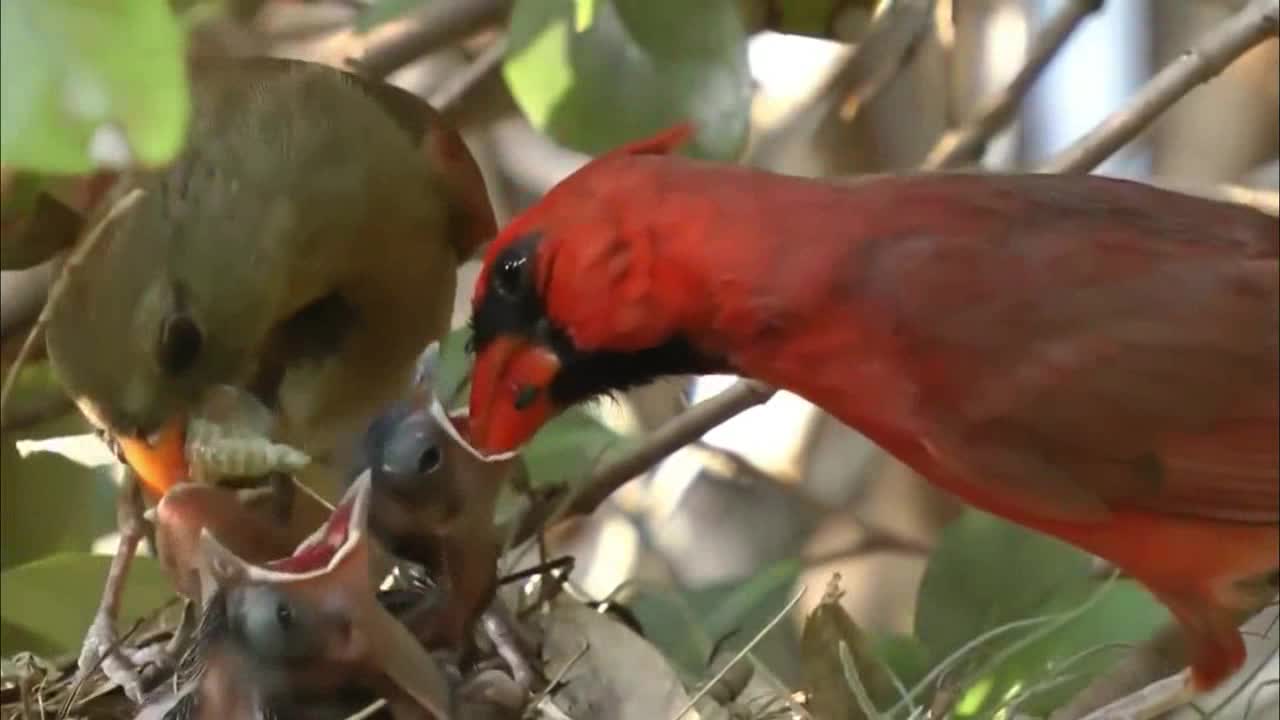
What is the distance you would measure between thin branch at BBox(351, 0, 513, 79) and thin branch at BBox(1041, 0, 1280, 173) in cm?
51

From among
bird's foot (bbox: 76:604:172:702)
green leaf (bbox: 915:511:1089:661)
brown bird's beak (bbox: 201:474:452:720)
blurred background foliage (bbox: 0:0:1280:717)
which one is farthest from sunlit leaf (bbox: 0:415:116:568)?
green leaf (bbox: 915:511:1089:661)

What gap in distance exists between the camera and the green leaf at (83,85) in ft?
1.67

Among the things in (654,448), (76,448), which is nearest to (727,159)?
(654,448)

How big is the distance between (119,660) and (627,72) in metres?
0.50

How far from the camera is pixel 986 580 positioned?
1.25 meters

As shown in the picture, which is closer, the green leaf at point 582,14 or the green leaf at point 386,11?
the green leaf at point 582,14

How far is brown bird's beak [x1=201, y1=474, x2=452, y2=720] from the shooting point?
2.58ft

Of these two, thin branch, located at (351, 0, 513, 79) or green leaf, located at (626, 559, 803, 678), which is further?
thin branch, located at (351, 0, 513, 79)

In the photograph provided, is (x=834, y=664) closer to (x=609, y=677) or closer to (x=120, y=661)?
(x=609, y=677)

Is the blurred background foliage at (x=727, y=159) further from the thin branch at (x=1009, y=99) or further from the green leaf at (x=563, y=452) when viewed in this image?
the thin branch at (x=1009, y=99)

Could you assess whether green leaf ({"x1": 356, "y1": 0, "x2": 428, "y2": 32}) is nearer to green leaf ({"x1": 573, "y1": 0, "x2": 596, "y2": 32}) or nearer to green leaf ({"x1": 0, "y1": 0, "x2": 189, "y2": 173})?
green leaf ({"x1": 573, "y1": 0, "x2": 596, "y2": 32})

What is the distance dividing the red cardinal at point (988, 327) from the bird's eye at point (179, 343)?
40cm

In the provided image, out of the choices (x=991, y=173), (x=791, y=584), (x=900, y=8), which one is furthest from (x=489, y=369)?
(x=900, y=8)

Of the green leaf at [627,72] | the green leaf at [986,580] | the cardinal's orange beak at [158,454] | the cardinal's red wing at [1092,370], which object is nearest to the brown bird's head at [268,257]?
the cardinal's orange beak at [158,454]
